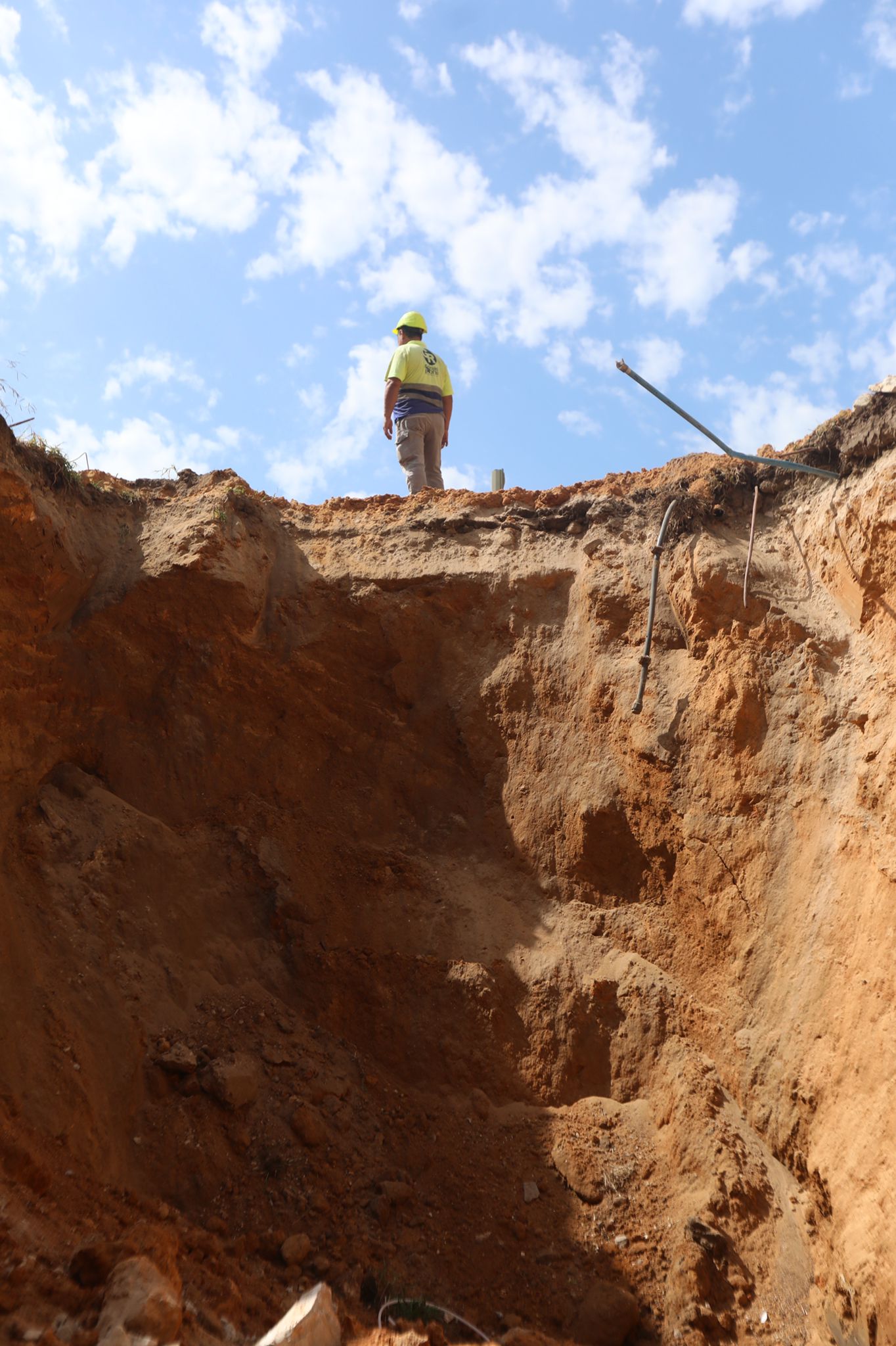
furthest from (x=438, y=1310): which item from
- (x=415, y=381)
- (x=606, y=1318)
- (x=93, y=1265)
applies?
(x=415, y=381)

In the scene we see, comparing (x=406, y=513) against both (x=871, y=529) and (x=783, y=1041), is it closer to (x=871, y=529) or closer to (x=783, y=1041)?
(x=871, y=529)

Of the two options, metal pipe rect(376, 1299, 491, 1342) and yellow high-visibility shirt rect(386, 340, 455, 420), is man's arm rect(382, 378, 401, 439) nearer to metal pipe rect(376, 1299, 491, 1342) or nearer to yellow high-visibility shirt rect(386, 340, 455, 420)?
yellow high-visibility shirt rect(386, 340, 455, 420)

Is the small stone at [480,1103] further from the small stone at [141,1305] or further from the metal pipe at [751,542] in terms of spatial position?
the metal pipe at [751,542]

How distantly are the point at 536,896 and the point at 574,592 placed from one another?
2100 millimetres

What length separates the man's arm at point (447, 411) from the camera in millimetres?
9148

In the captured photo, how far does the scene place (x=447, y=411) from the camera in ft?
30.3

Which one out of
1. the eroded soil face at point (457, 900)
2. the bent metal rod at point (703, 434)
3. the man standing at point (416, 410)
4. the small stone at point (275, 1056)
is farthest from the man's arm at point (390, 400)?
the small stone at point (275, 1056)

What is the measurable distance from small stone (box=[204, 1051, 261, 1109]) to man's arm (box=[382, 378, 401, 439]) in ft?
19.9

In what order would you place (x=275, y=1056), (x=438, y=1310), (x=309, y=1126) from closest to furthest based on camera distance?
(x=438, y=1310)
(x=309, y=1126)
(x=275, y=1056)

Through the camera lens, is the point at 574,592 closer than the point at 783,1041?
No

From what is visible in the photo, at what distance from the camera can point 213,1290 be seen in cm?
328

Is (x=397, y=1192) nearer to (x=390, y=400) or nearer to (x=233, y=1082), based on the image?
(x=233, y=1082)

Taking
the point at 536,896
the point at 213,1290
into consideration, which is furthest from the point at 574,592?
the point at 213,1290

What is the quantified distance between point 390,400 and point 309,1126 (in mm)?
6453
